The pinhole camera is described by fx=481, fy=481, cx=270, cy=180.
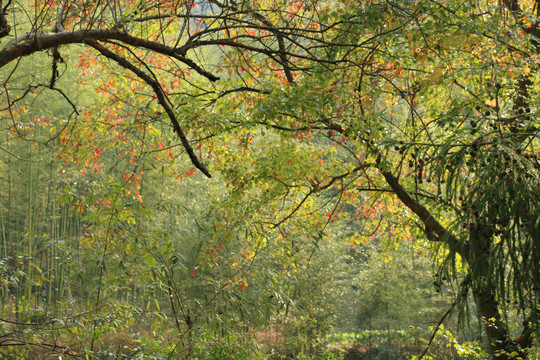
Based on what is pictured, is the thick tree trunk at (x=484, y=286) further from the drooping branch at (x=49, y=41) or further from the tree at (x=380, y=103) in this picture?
the drooping branch at (x=49, y=41)

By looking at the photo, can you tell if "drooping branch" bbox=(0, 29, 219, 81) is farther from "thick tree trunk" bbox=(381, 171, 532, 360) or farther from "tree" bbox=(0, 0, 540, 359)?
"thick tree trunk" bbox=(381, 171, 532, 360)

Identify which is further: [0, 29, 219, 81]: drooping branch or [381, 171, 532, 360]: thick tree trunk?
[0, 29, 219, 81]: drooping branch

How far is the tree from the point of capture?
1549 mm

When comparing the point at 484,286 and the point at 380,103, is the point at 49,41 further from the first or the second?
the point at 380,103

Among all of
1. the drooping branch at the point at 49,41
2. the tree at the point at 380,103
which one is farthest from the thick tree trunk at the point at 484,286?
the drooping branch at the point at 49,41

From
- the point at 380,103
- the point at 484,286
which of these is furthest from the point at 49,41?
the point at 380,103

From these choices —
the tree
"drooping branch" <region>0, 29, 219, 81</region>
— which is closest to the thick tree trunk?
the tree

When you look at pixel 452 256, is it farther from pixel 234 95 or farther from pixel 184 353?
pixel 234 95

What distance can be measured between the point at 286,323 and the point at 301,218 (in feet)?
18.8

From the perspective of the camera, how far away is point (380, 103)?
5.92 metres

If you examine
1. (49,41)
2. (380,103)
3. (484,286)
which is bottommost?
(484,286)

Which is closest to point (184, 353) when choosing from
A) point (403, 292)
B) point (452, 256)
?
point (452, 256)

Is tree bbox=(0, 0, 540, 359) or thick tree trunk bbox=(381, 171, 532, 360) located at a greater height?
tree bbox=(0, 0, 540, 359)

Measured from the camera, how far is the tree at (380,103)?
155 cm
